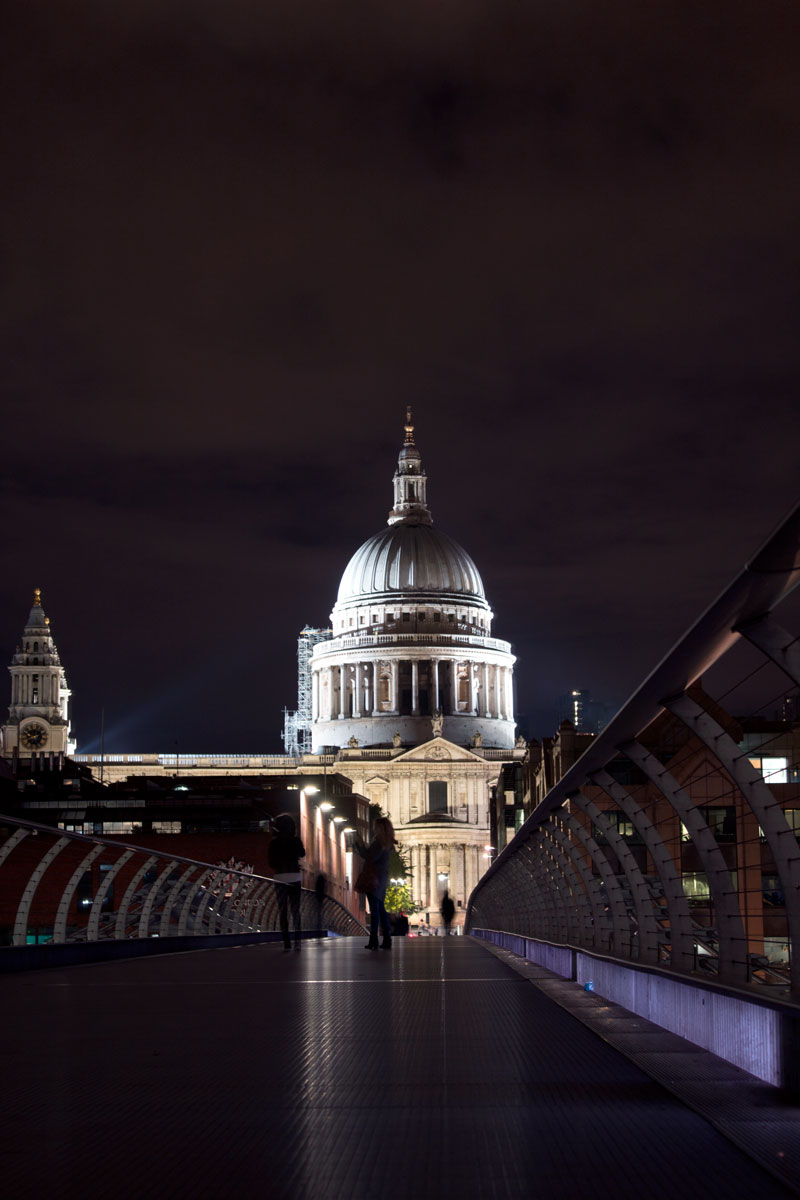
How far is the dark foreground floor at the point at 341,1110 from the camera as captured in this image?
14.4ft

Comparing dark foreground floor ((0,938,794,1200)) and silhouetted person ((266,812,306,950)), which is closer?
dark foreground floor ((0,938,794,1200))

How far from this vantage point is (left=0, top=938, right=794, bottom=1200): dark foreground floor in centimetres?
439

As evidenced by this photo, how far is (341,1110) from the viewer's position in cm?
555

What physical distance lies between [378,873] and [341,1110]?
17368mm

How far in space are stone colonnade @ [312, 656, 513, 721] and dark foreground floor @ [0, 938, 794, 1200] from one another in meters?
184

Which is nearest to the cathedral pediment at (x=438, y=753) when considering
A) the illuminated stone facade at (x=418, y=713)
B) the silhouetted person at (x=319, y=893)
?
the illuminated stone facade at (x=418, y=713)

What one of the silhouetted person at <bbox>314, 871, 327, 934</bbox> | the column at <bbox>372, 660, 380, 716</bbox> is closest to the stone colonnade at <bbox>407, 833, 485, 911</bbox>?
the column at <bbox>372, 660, 380, 716</bbox>

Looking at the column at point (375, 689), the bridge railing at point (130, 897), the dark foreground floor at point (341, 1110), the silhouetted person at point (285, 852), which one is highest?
the column at point (375, 689)

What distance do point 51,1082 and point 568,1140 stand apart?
7.42ft

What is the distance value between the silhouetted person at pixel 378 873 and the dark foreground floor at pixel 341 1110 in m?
12.1

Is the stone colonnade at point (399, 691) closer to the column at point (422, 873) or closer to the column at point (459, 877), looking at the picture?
the column at point (422, 873)

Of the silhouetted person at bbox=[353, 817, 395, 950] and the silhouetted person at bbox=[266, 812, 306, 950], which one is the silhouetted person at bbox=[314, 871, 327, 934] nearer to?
the silhouetted person at bbox=[266, 812, 306, 950]

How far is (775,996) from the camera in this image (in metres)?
6.32

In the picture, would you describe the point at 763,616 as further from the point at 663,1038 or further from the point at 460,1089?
the point at 663,1038
